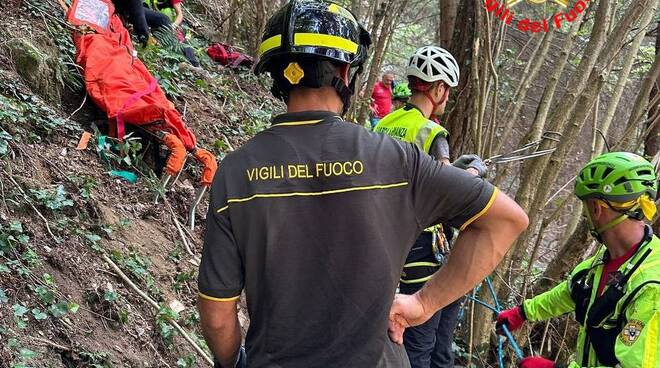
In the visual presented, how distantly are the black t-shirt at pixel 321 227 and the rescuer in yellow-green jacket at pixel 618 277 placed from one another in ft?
4.21

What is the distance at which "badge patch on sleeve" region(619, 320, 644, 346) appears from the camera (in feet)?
8.81

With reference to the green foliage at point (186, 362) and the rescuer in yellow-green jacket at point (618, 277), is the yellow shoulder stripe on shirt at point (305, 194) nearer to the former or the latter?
the rescuer in yellow-green jacket at point (618, 277)

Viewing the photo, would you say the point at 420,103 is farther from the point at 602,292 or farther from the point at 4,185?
the point at 4,185

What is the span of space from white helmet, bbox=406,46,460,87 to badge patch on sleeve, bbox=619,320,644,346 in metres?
2.00

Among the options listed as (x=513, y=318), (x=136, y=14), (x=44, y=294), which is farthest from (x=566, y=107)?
(x=136, y=14)

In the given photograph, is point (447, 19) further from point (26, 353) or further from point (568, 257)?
point (26, 353)

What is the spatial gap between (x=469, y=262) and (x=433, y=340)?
6.61 ft

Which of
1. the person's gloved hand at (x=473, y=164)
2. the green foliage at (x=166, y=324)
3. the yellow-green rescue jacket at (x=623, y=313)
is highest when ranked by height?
the person's gloved hand at (x=473, y=164)

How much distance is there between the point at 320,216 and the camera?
184 cm

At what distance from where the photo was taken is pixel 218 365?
7.12ft

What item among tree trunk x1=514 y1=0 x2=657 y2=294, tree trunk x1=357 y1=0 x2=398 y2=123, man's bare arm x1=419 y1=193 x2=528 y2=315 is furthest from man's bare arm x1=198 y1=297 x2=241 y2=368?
tree trunk x1=357 y1=0 x2=398 y2=123

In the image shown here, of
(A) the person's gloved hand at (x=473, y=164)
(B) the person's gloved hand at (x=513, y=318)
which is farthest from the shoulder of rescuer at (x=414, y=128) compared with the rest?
(B) the person's gloved hand at (x=513, y=318)

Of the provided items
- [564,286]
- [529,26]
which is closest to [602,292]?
[564,286]

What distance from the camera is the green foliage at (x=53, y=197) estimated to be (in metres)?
4.21
